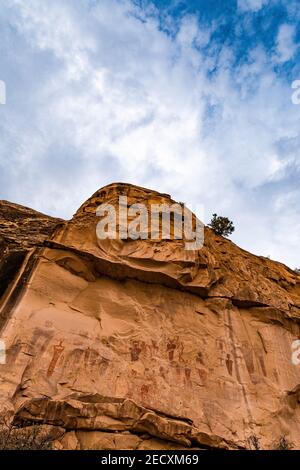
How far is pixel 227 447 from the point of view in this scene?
9.38 metres

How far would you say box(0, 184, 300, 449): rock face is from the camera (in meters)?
8.73

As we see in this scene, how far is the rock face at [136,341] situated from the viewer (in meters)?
8.73

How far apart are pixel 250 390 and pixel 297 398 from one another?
7.22ft

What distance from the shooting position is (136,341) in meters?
10.8

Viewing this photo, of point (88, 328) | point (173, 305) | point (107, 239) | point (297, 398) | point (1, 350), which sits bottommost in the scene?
point (297, 398)

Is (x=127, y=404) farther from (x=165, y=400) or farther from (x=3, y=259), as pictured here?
(x=3, y=259)

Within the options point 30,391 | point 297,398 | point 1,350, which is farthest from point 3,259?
point 297,398

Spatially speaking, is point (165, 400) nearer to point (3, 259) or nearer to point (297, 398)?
point (297, 398)
